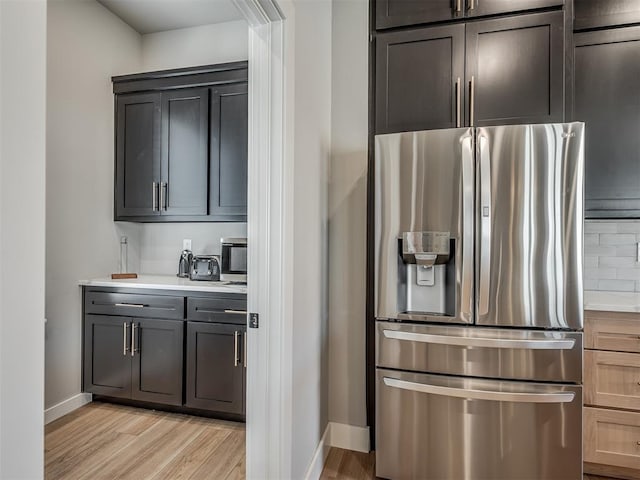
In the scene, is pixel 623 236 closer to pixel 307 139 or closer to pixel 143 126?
pixel 307 139

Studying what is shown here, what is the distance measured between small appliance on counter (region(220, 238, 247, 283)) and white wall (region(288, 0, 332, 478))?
0.80m

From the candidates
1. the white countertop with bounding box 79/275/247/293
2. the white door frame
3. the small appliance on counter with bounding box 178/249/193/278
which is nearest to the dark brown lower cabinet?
the white countertop with bounding box 79/275/247/293

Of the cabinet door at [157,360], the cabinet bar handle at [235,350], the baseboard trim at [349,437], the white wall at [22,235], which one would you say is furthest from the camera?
the cabinet door at [157,360]

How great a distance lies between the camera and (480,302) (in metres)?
1.72

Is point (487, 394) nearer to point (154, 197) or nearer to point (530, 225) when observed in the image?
point (530, 225)

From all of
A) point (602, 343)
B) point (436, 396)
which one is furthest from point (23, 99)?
point (602, 343)

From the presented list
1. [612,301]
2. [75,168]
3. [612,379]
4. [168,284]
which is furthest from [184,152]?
[612,379]

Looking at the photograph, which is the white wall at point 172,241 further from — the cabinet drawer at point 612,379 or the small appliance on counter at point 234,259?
the cabinet drawer at point 612,379

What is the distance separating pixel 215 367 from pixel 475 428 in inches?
62.1

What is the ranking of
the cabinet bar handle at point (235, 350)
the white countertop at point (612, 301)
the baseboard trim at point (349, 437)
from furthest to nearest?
the cabinet bar handle at point (235, 350) < the baseboard trim at point (349, 437) < the white countertop at point (612, 301)

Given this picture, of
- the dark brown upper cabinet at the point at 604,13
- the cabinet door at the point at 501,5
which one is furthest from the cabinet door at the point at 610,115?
the cabinet door at the point at 501,5

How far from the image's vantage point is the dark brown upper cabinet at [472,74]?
6.17 ft

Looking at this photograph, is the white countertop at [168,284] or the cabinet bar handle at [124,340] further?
the cabinet bar handle at [124,340]

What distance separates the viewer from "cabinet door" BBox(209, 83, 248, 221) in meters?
2.69
